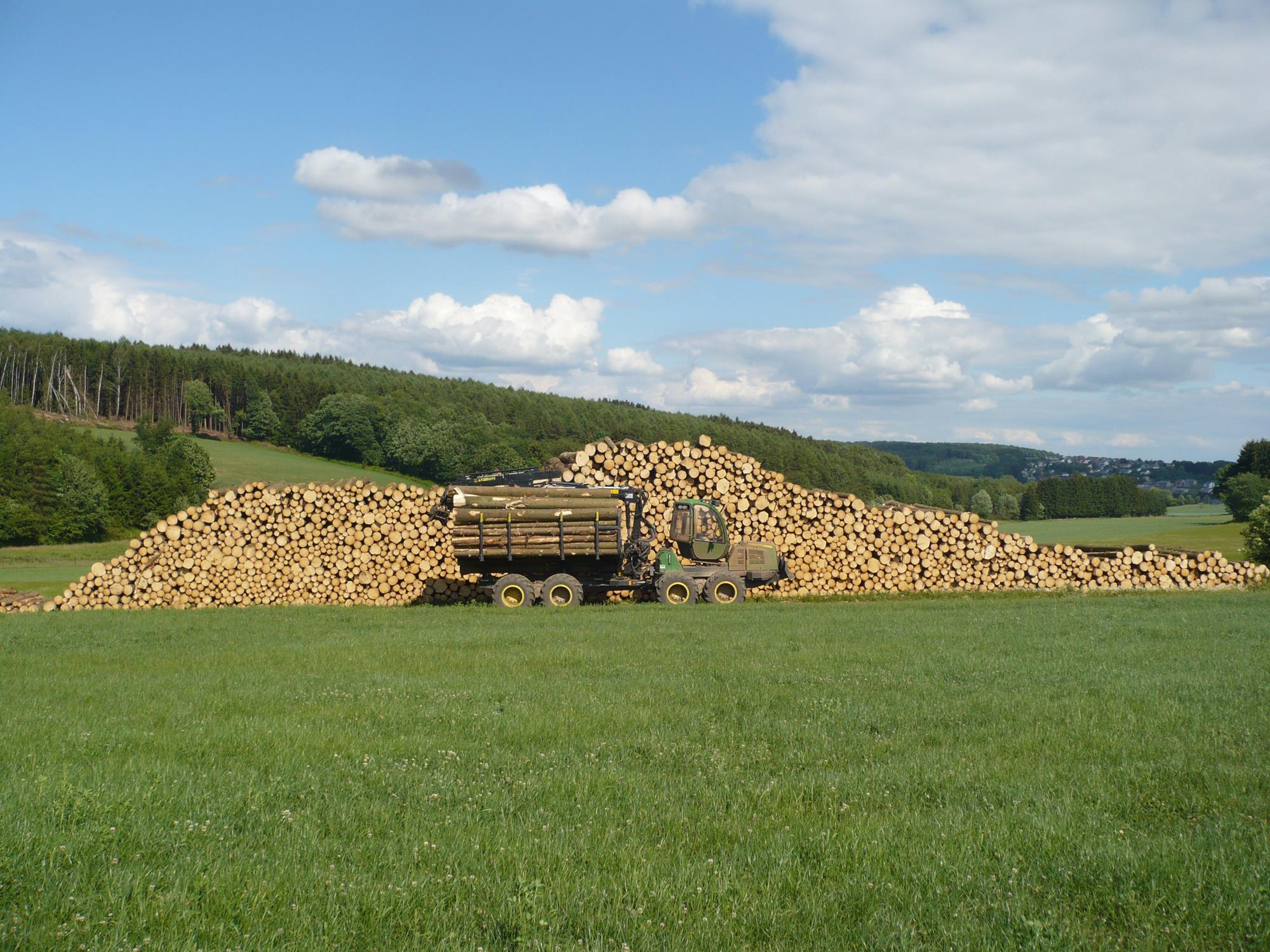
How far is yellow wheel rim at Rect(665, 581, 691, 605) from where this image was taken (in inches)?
867

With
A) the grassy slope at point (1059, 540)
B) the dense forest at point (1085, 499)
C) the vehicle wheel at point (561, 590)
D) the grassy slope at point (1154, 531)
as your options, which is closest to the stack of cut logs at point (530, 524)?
the vehicle wheel at point (561, 590)

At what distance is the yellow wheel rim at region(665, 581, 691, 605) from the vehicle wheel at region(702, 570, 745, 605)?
1.56 feet

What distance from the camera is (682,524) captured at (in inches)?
910

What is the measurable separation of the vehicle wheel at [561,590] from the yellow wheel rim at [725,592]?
3.28 m

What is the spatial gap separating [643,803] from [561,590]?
52.0 feet

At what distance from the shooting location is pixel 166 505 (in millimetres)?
61438

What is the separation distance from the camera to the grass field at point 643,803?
4.31 meters

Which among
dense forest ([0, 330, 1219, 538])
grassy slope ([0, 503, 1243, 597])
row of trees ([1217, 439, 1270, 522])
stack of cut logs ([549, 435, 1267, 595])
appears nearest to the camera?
stack of cut logs ([549, 435, 1267, 595])

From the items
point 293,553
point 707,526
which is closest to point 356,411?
point 293,553

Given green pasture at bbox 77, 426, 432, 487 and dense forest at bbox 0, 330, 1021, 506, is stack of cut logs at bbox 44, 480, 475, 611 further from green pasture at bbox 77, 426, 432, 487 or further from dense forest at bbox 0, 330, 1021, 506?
dense forest at bbox 0, 330, 1021, 506

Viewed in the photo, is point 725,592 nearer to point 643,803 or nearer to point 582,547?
point 582,547

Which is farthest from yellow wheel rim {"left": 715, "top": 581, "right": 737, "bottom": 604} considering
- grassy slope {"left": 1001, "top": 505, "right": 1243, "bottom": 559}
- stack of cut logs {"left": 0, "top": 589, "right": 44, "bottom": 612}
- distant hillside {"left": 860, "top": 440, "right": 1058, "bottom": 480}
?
distant hillside {"left": 860, "top": 440, "right": 1058, "bottom": 480}

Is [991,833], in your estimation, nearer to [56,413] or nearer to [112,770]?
[112,770]

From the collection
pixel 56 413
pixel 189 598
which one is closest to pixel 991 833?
pixel 189 598
